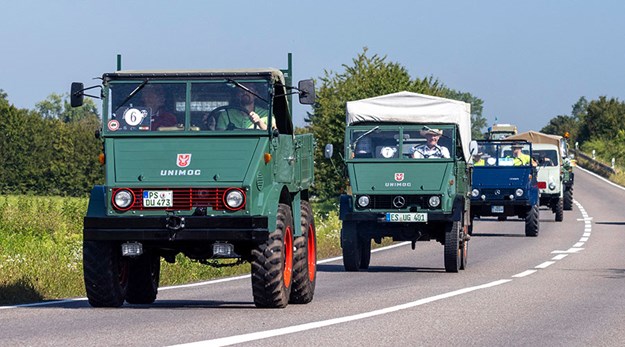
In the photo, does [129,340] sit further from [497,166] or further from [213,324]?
[497,166]

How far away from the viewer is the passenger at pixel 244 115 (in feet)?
47.8

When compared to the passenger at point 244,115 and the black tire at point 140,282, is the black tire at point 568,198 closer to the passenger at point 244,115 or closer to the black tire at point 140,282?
the black tire at point 140,282

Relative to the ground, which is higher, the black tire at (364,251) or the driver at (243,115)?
the driver at (243,115)

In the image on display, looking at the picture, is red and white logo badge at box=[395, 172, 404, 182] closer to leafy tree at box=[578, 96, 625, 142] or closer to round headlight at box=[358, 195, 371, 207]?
round headlight at box=[358, 195, 371, 207]

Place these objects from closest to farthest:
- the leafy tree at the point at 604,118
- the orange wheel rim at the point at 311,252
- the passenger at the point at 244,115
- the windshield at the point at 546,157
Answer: the passenger at the point at 244,115, the orange wheel rim at the point at 311,252, the windshield at the point at 546,157, the leafy tree at the point at 604,118

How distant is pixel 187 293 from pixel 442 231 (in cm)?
675

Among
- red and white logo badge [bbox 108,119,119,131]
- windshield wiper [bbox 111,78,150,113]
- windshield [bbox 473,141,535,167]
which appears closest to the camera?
red and white logo badge [bbox 108,119,119,131]

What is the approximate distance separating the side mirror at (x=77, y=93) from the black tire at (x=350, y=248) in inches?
343

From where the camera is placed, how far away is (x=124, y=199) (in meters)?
14.1

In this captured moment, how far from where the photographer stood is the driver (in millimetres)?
14578

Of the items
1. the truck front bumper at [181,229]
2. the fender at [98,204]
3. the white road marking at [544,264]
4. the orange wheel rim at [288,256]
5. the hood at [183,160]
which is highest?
the hood at [183,160]

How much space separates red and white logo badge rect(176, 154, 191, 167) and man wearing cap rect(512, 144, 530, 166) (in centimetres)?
2206

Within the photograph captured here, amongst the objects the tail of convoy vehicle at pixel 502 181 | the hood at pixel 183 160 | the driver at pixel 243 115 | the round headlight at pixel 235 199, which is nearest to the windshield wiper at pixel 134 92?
the hood at pixel 183 160

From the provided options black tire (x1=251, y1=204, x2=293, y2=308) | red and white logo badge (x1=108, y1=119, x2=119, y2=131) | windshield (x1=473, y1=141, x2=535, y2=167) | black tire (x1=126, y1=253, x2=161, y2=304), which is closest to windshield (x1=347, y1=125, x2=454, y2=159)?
black tire (x1=126, y1=253, x2=161, y2=304)
